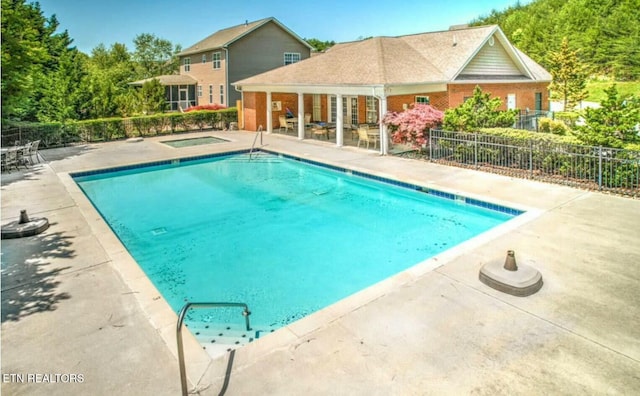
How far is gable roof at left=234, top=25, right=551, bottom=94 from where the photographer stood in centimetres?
1719

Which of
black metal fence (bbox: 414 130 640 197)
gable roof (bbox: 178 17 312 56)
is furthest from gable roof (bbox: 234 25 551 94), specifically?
gable roof (bbox: 178 17 312 56)

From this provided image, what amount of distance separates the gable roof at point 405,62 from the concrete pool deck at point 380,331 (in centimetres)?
1064

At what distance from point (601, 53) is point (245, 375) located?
4699 cm

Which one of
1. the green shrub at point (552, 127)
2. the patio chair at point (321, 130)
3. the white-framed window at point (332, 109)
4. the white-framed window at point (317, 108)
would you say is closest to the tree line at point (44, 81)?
the white-framed window at point (317, 108)

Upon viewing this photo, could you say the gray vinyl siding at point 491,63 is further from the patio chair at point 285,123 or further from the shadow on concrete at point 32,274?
the shadow on concrete at point 32,274

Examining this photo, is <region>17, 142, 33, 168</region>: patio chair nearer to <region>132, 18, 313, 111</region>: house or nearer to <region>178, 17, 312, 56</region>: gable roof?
<region>132, 18, 313, 111</region>: house

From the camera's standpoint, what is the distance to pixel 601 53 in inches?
1566

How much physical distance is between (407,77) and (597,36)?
34128 millimetres

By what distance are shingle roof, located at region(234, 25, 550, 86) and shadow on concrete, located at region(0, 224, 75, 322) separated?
1180 centimetres

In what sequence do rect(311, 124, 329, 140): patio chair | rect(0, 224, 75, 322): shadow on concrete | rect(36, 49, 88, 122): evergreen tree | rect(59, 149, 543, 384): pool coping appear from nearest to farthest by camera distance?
rect(59, 149, 543, 384): pool coping < rect(0, 224, 75, 322): shadow on concrete < rect(311, 124, 329, 140): patio chair < rect(36, 49, 88, 122): evergreen tree

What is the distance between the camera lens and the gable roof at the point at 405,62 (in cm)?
1719

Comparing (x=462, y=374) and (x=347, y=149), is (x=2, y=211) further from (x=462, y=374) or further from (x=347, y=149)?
(x=347, y=149)

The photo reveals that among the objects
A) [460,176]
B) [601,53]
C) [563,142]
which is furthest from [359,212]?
[601,53]

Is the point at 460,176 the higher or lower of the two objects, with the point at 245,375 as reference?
higher
